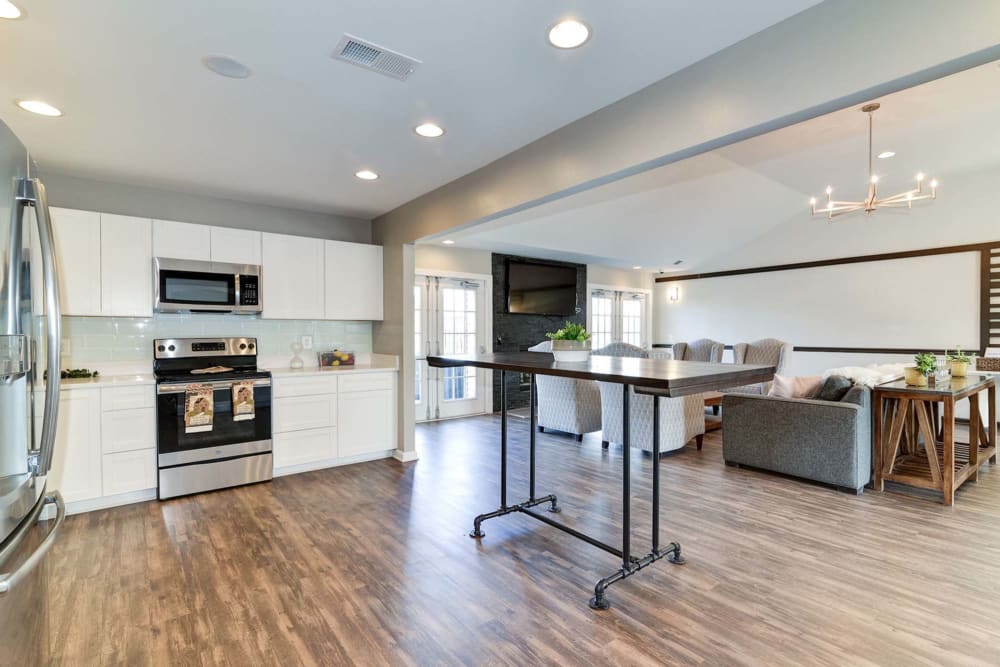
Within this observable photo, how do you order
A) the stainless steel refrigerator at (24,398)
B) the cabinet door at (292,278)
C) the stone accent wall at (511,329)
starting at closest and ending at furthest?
the stainless steel refrigerator at (24,398) < the cabinet door at (292,278) < the stone accent wall at (511,329)

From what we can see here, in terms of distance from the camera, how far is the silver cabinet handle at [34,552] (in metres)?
1.10

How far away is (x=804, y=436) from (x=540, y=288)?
4386 millimetres

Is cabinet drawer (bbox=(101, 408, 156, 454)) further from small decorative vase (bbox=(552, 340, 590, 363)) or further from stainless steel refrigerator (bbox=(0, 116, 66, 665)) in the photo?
small decorative vase (bbox=(552, 340, 590, 363))

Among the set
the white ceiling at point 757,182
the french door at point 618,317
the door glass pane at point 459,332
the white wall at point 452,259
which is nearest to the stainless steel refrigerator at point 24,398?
the white ceiling at point 757,182

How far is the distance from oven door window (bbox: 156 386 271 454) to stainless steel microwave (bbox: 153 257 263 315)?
0.69 meters

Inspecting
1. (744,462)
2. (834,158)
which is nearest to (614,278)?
(834,158)

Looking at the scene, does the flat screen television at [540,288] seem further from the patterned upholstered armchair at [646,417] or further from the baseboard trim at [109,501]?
the baseboard trim at [109,501]

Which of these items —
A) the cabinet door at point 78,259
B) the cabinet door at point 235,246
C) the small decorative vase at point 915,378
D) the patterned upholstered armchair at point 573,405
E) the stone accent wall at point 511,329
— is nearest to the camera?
the cabinet door at point 78,259

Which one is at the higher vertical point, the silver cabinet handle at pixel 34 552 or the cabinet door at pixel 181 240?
the cabinet door at pixel 181 240

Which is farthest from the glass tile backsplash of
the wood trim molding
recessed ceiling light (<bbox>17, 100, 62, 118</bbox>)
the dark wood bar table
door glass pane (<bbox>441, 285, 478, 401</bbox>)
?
the wood trim molding

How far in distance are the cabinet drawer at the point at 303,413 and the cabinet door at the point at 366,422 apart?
9 cm

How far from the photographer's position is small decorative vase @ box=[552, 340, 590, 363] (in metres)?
2.70

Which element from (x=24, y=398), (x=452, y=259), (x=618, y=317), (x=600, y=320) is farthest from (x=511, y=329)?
(x=24, y=398)

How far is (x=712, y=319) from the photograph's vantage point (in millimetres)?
8633
